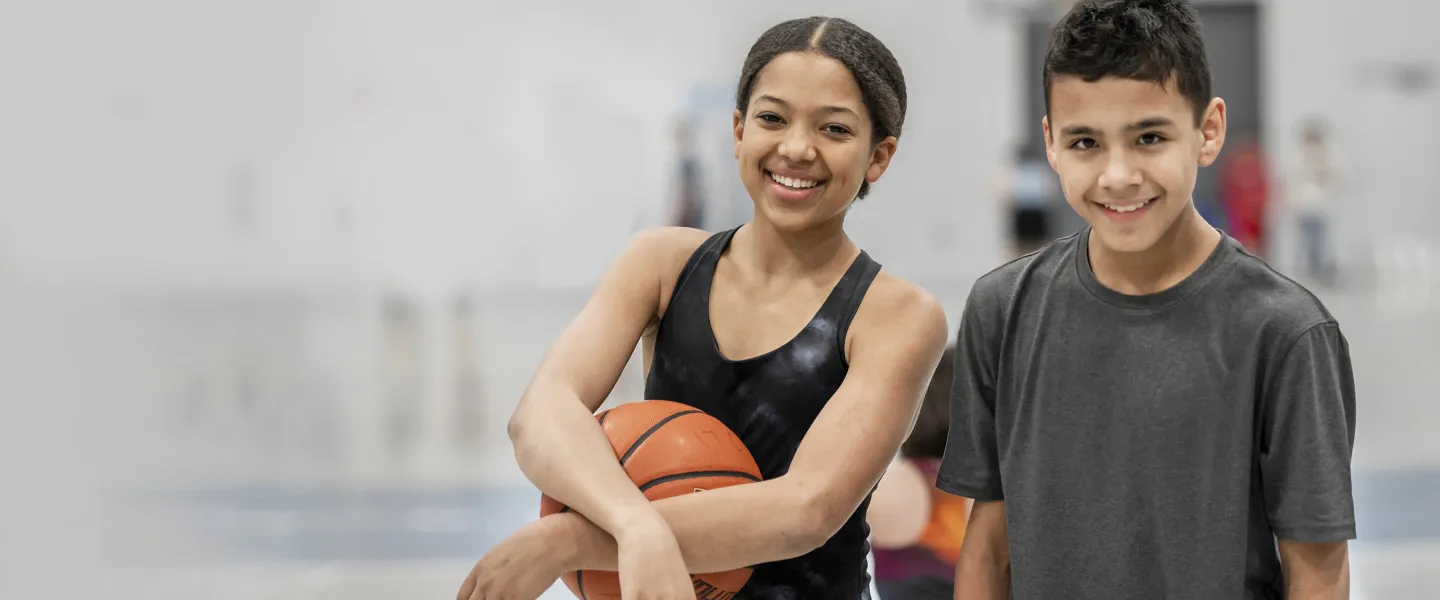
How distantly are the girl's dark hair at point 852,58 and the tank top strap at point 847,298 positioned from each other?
0.14 metres

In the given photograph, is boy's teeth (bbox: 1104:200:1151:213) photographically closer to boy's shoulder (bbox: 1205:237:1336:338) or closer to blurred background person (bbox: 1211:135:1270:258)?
boy's shoulder (bbox: 1205:237:1336:338)

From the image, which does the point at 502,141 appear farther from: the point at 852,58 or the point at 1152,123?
the point at 1152,123

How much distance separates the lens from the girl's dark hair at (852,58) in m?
2.05

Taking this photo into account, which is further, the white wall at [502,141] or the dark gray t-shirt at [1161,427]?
the white wall at [502,141]

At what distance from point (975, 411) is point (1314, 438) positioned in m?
0.47

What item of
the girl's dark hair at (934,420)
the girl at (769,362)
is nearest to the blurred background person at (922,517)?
the girl's dark hair at (934,420)

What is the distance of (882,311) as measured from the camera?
2084 mm

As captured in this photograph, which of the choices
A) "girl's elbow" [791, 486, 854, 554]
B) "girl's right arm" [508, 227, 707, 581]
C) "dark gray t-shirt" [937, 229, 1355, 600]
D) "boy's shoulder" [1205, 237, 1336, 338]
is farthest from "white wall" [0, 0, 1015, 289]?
"boy's shoulder" [1205, 237, 1336, 338]

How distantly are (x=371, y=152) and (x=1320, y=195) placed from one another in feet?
34.4

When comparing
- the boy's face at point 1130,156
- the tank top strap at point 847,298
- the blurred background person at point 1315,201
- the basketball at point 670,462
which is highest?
the boy's face at point 1130,156

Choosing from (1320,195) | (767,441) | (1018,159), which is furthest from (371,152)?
(767,441)

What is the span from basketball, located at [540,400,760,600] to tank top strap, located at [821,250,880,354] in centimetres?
28

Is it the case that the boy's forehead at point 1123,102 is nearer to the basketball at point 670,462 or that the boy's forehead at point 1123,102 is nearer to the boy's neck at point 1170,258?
the boy's neck at point 1170,258

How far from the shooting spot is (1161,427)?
1735mm
